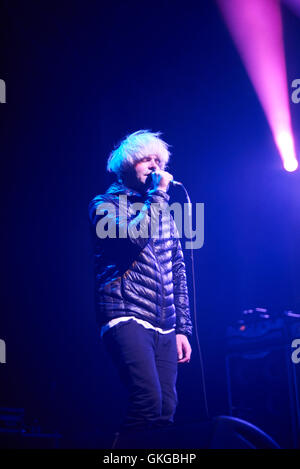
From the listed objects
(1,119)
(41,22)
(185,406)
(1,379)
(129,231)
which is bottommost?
(185,406)

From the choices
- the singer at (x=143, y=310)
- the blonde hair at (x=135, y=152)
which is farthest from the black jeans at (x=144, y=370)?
the blonde hair at (x=135, y=152)

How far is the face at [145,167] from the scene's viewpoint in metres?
2.31

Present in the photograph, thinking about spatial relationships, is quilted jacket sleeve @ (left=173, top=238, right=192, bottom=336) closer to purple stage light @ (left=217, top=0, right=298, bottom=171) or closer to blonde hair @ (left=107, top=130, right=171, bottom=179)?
blonde hair @ (left=107, top=130, right=171, bottom=179)

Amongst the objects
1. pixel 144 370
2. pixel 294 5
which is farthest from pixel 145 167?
pixel 294 5

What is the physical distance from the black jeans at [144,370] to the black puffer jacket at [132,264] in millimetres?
75

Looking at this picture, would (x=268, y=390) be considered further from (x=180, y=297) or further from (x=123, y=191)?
(x=123, y=191)

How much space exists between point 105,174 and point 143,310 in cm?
209

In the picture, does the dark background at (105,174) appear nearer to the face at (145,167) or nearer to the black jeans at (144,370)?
the face at (145,167)

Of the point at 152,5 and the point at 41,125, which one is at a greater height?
the point at 152,5

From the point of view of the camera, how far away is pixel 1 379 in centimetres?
330

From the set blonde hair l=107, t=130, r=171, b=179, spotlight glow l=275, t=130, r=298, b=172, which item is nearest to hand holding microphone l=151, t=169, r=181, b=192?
blonde hair l=107, t=130, r=171, b=179
